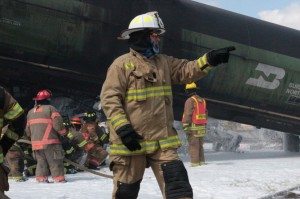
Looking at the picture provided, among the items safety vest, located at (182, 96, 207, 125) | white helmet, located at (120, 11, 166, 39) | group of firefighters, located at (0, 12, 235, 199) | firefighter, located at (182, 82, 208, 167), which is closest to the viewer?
group of firefighters, located at (0, 12, 235, 199)

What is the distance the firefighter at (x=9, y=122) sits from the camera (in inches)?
141

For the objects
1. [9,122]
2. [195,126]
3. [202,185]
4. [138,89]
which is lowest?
[202,185]

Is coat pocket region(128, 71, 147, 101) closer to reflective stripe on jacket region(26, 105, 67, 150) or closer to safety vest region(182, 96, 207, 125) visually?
reflective stripe on jacket region(26, 105, 67, 150)

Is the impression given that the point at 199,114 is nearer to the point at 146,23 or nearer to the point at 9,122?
the point at 146,23

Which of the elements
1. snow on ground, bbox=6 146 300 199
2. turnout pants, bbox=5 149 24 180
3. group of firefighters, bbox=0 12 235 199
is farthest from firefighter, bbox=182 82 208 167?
group of firefighters, bbox=0 12 235 199

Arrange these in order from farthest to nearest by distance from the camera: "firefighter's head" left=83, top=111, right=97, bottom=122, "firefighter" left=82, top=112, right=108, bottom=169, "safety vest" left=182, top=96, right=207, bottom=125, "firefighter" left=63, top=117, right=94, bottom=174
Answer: "safety vest" left=182, top=96, right=207, bottom=125 < "firefighter's head" left=83, top=111, right=97, bottom=122 < "firefighter" left=82, top=112, right=108, bottom=169 < "firefighter" left=63, top=117, right=94, bottom=174

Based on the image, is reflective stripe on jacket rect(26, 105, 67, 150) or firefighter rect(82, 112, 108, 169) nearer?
reflective stripe on jacket rect(26, 105, 67, 150)

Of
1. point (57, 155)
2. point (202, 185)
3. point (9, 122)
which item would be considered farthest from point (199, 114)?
point (9, 122)

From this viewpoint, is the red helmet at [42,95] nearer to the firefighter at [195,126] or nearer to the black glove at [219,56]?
the firefighter at [195,126]

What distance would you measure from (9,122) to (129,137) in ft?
3.32

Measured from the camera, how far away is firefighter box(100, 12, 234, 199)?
3.73 m

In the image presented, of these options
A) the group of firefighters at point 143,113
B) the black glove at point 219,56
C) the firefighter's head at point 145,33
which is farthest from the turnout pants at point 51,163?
the black glove at point 219,56

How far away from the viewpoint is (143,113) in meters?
3.86

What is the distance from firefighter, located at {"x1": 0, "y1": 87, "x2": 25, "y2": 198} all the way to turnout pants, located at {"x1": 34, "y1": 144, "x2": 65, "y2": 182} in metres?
3.83
